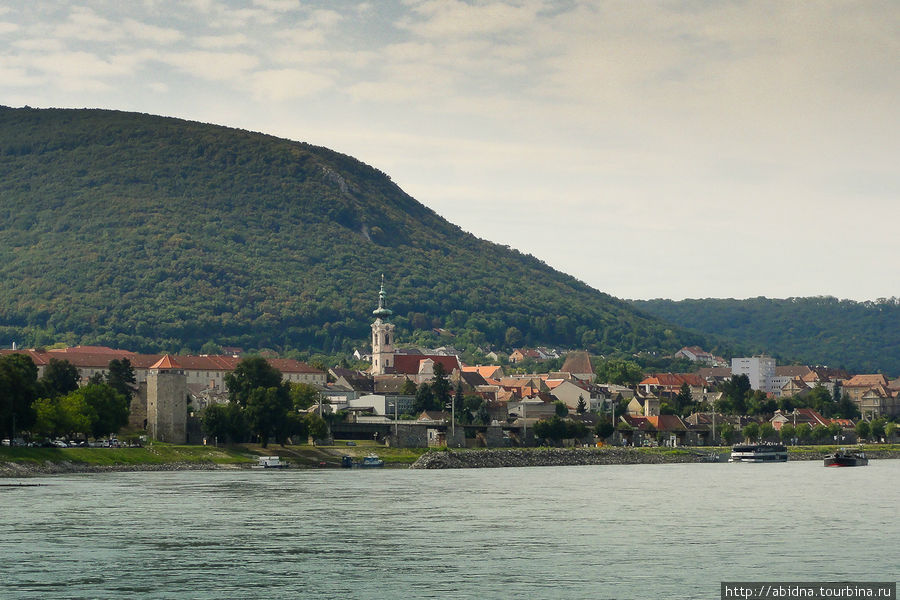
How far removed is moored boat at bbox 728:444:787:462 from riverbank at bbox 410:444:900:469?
268 cm

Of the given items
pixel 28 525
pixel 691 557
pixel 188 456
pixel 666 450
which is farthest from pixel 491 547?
pixel 666 450

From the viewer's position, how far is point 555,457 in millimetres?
168750

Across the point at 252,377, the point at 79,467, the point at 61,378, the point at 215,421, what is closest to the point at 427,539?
the point at 79,467

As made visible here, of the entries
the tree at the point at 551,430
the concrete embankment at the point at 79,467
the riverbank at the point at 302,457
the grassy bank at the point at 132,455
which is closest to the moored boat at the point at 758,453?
the riverbank at the point at 302,457

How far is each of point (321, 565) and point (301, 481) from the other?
59.2 meters

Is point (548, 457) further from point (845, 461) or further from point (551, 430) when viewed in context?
point (845, 461)

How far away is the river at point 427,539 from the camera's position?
52.7 m

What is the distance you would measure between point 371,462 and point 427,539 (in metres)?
83.7

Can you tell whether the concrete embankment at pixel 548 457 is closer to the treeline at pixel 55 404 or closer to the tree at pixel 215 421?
the tree at pixel 215 421

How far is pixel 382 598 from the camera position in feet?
164

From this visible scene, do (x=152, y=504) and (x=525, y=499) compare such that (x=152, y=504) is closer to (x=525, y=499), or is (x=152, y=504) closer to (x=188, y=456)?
(x=525, y=499)

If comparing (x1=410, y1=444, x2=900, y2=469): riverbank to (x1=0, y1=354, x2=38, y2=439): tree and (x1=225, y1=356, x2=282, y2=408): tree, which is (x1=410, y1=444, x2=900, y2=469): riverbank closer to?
(x1=225, y1=356, x2=282, y2=408): tree

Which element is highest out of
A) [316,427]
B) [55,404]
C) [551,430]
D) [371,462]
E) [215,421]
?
[55,404]

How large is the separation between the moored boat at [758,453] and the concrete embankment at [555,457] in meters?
2.94
